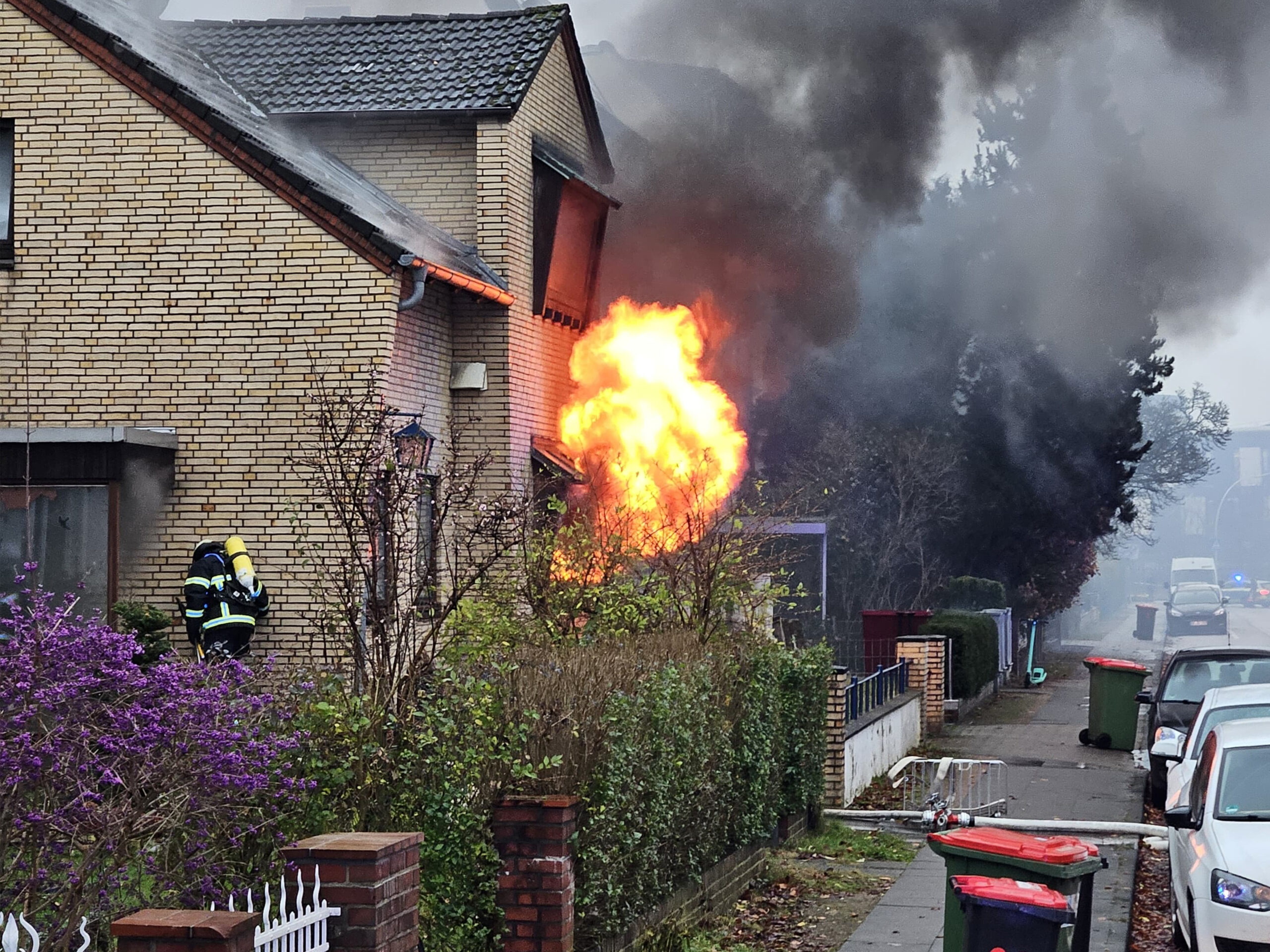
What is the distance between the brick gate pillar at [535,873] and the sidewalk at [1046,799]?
257 centimetres

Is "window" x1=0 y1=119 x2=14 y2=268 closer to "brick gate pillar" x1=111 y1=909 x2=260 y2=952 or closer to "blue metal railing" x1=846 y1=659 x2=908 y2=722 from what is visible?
"blue metal railing" x1=846 y1=659 x2=908 y2=722

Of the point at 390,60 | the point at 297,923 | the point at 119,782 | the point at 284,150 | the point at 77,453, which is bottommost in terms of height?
the point at 297,923

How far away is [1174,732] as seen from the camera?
573 inches

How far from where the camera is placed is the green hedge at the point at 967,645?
22922 millimetres

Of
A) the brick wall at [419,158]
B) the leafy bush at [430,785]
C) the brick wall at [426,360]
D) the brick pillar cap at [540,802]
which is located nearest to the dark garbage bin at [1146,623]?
the brick wall at [419,158]

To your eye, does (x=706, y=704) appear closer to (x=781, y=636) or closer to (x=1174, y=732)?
(x=1174, y=732)

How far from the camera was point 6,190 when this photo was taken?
14969 mm

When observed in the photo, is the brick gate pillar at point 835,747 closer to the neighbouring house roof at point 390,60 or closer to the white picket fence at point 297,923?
the neighbouring house roof at point 390,60

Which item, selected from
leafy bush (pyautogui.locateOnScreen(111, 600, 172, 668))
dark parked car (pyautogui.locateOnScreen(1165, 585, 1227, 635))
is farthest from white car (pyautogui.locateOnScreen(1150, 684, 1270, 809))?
dark parked car (pyautogui.locateOnScreen(1165, 585, 1227, 635))

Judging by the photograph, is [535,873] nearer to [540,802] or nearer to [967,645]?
[540,802]

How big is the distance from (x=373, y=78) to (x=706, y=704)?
35.0ft

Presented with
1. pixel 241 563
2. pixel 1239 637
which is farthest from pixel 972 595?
pixel 241 563

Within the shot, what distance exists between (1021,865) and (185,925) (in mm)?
3973

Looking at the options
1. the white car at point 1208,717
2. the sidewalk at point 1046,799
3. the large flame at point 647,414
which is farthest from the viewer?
the large flame at point 647,414
